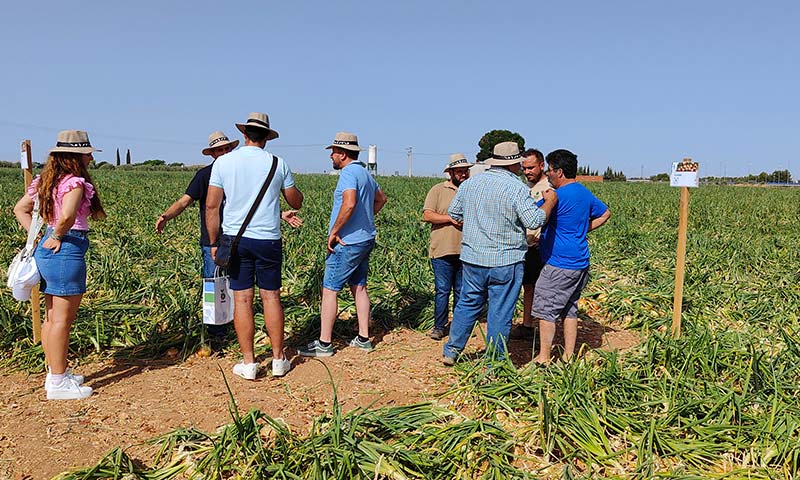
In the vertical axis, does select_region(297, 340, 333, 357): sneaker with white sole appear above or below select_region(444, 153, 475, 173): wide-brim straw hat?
below

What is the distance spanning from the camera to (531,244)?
13.6 feet

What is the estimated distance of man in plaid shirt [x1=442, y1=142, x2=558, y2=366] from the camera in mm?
3658

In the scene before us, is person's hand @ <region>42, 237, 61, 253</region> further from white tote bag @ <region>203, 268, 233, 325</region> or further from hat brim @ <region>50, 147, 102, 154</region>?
white tote bag @ <region>203, 268, 233, 325</region>

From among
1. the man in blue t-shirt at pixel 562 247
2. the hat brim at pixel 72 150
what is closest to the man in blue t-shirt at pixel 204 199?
the hat brim at pixel 72 150

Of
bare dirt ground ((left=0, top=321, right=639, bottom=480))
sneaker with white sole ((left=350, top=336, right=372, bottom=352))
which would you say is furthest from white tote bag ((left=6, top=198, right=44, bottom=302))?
sneaker with white sole ((left=350, top=336, right=372, bottom=352))

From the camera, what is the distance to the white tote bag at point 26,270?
11.0ft

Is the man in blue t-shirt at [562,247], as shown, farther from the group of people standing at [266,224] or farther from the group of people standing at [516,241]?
the group of people standing at [266,224]

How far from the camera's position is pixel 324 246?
24.4 feet

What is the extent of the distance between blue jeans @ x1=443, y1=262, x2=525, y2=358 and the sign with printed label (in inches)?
56.0

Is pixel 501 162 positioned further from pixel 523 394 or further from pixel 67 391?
pixel 67 391

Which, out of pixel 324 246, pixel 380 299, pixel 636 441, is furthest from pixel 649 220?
pixel 636 441

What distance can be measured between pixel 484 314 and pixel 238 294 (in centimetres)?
247

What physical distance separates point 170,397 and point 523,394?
216 centimetres

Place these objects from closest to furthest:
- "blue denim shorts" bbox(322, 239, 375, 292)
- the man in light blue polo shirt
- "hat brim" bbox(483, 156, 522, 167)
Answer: the man in light blue polo shirt → "hat brim" bbox(483, 156, 522, 167) → "blue denim shorts" bbox(322, 239, 375, 292)
